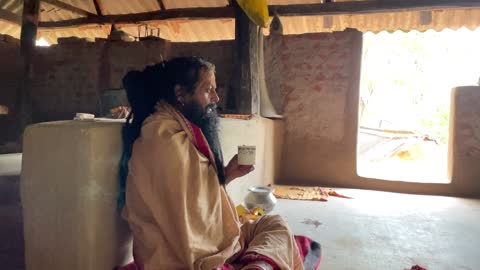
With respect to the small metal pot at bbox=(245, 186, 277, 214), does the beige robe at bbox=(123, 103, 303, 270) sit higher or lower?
higher

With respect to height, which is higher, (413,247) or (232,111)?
(232,111)

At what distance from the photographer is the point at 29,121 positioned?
609cm

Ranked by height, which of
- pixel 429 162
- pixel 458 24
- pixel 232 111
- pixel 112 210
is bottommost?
pixel 429 162

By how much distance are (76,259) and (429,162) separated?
8960mm

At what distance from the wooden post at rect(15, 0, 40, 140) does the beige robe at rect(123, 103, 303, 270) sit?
547 cm

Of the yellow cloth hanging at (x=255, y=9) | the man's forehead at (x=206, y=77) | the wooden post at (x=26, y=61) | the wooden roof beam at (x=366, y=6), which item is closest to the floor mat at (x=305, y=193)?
the yellow cloth hanging at (x=255, y=9)

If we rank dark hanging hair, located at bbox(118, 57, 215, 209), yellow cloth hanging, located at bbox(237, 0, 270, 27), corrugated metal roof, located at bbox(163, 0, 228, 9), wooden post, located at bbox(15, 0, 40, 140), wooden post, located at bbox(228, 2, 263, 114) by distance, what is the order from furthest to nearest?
1. corrugated metal roof, located at bbox(163, 0, 228, 9)
2. wooden post, located at bbox(15, 0, 40, 140)
3. wooden post, located at bbox(228, 2, 263, 114)
4. yellow cloth hanging, located at bbox(237, 0, 270, 27)
5. dark hanging hair, located at bbox(118, 57, 215, 209)

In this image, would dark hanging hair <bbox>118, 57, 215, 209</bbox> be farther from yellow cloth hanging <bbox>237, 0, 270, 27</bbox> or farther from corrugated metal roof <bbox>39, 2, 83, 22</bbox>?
corrugated metal roof <bbox>39, 2, 83, 22</bbox>

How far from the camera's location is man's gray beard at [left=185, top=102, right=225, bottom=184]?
5.50 ft

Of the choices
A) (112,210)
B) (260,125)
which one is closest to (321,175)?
(260,125)

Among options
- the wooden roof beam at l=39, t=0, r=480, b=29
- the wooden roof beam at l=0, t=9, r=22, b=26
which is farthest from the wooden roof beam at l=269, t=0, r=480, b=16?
the wooden roof beam at l=0, t=9, r=22, b=26

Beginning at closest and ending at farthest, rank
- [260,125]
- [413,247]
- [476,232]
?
1. [413,247]
2. [476,232]
3. [260,125]

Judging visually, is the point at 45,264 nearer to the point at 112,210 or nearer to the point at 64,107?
the point at 112,210

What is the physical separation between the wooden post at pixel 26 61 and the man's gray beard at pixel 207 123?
17.6 feet
